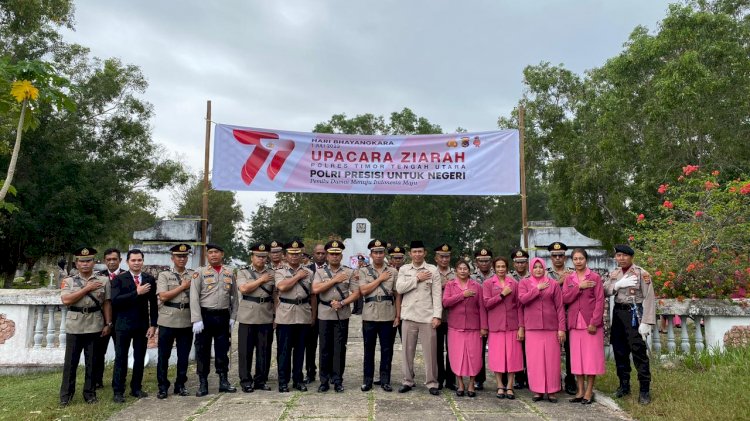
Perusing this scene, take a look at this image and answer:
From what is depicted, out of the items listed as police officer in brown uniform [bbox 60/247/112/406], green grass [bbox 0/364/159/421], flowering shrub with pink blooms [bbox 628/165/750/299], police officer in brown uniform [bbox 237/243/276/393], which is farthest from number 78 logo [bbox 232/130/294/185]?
flowering shrub with pink blooms [bbox 628/165/750/299]

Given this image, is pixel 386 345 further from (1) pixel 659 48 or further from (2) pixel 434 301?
(1) pixel 659 48

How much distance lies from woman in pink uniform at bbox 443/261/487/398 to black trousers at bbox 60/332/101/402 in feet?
12.2

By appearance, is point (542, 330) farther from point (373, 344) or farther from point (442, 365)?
point (373, 344)

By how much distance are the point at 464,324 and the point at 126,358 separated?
3.60 m

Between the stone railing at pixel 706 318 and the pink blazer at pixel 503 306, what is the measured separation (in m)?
1.90

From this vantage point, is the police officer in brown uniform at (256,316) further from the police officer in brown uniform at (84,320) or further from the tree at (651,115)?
the tree at (651,115)

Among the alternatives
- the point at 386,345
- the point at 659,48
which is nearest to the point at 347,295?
the point at 386,345

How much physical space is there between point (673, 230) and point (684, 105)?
7.58 m

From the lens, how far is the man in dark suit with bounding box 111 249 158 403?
5.46m

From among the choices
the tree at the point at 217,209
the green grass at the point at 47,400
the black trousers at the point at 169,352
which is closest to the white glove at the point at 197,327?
the black trousers at the point at 169,352

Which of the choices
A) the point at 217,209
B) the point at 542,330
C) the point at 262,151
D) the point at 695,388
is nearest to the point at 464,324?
the point at 542,330

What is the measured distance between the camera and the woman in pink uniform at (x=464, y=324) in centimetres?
567

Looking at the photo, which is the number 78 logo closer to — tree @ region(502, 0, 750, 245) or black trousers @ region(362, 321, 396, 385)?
black trousers @ region(362, 321, 396, 385)

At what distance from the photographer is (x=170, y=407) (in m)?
5.23
